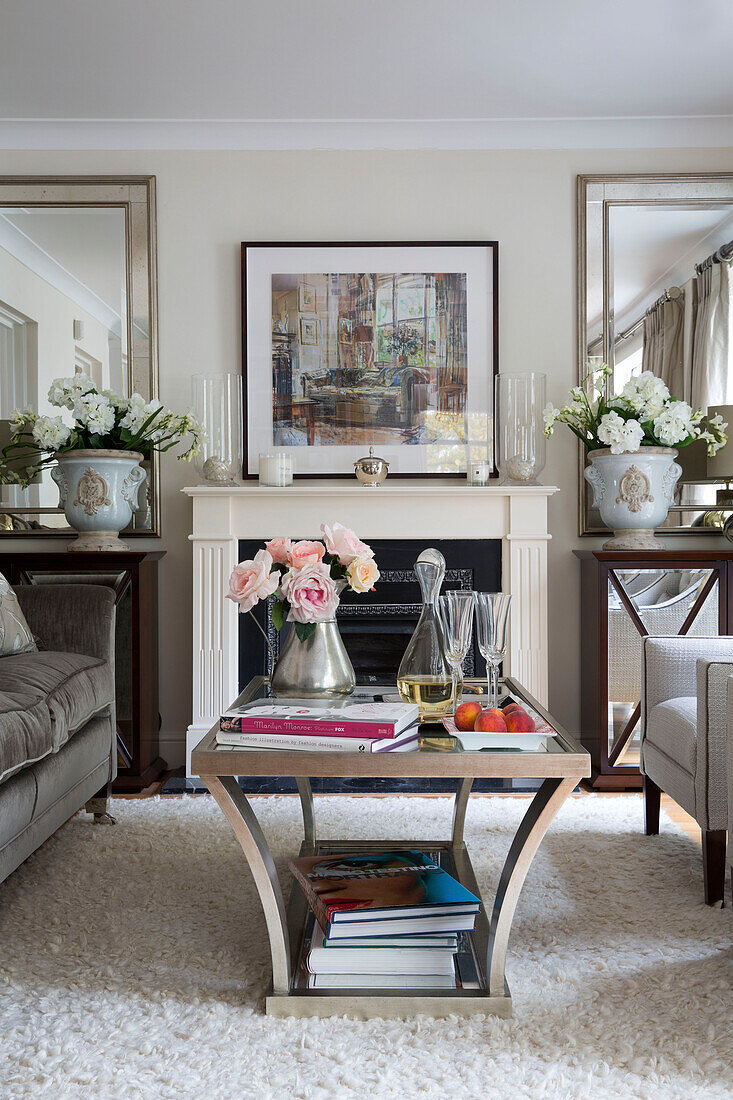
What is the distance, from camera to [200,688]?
350 centimetres

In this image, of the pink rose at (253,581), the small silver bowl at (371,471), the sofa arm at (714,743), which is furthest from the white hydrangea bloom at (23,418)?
the sofa arm at (714,743)

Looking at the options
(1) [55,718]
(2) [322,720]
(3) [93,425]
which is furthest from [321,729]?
(3) [93,425]

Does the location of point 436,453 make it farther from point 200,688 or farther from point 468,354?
point 200,688

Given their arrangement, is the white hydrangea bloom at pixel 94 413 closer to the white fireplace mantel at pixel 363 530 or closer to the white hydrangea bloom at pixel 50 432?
the white hydrangea bloom at pixel 50 432

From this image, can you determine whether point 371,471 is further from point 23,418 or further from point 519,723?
point 519,723

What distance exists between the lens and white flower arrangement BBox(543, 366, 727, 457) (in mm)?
3400

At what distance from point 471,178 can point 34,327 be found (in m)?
1.97

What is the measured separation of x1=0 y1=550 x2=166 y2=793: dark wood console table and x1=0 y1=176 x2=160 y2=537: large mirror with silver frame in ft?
1.22

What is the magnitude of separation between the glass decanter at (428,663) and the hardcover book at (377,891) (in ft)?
1.15

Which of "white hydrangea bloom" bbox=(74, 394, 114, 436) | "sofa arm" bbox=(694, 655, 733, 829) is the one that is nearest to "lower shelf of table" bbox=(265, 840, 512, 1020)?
"sofa arm" bbox=(694, 655, 733, 829)

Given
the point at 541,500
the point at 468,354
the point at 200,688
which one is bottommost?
the point at 200,688

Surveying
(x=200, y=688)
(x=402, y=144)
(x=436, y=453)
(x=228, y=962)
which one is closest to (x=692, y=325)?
(x=436, y=453)

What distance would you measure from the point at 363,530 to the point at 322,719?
196 cm

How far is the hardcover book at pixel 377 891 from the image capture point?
169 centimetres
